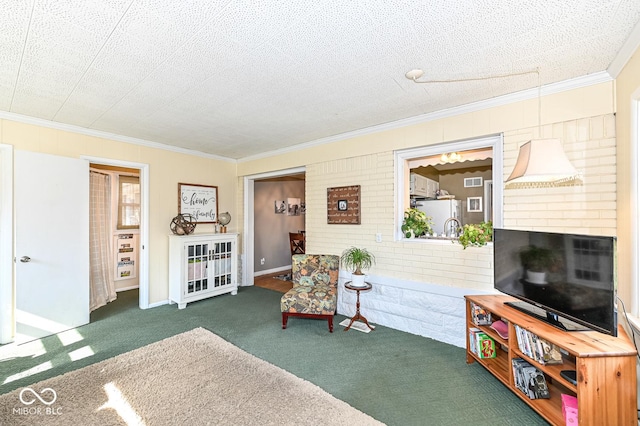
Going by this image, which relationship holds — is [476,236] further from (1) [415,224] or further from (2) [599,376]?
(2) [599,376]

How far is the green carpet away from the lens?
1996mm

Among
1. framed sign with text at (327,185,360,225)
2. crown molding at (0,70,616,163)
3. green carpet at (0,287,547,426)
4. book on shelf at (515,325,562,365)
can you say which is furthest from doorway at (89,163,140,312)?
book on shelf at (515,325,562,365)

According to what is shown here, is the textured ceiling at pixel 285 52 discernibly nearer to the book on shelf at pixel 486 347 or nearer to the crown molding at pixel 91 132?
the crown molding at pixel 91 132

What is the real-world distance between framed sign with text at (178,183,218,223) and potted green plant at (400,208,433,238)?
11.0 ft

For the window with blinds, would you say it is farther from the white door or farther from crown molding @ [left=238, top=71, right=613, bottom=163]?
crown molding @ [left=238, top=71, right=613, bottom=163]

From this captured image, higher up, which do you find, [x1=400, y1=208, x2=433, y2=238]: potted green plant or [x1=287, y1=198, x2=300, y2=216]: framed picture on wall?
[x1=287, y1=198, x2=300, y2=216]: framed picture on wall

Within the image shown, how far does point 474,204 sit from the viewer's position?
17.5ft

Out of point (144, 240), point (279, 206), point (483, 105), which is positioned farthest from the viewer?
point (279, 206)

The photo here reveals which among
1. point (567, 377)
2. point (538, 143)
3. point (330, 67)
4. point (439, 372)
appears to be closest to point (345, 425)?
point (439, 372)

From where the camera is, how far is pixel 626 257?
197cm

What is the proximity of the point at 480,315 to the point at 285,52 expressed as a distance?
267 cm

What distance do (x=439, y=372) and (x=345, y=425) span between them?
106cm

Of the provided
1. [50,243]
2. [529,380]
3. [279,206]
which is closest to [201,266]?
[50,243]

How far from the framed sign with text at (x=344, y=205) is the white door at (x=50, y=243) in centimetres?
312
